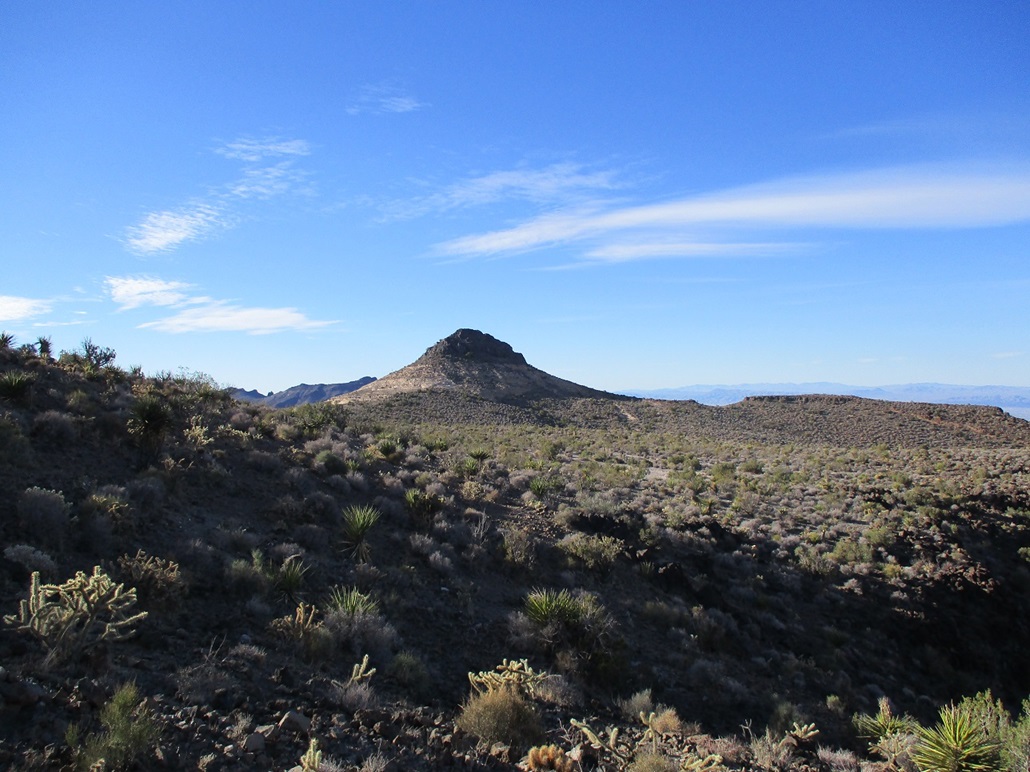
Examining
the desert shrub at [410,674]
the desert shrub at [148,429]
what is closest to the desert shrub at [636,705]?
the desert shrub at [410,674]

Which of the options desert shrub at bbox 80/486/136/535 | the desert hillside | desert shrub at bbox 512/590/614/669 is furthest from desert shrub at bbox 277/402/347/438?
desert shrub at bbox 512/590/614/669

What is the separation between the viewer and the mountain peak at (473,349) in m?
80.9

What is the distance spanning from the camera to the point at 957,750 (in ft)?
18.3

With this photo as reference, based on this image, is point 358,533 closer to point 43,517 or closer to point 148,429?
point 43,517

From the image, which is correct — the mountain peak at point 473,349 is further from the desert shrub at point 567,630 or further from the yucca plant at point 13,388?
the desert shrub at point 567,630

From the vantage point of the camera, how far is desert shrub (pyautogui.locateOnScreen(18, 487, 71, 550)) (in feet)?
25.0

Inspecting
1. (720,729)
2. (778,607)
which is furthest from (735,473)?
(720,729)

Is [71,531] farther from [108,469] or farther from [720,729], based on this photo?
[720,729]

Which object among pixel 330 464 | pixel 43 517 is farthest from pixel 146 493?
pixel 330 464

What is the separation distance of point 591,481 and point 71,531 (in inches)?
618

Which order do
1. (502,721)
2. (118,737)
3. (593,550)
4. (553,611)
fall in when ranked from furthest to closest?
(593,550) → (553,611) → (502,721) → (118,737)

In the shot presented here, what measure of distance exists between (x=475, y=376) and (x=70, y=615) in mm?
67515

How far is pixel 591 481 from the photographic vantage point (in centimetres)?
2106

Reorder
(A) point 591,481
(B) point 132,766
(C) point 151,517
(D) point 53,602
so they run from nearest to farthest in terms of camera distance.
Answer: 1. (B) point 132,766
2. (D) point 53,602
3. (C) point 151,517
4. (A) point 591,481
